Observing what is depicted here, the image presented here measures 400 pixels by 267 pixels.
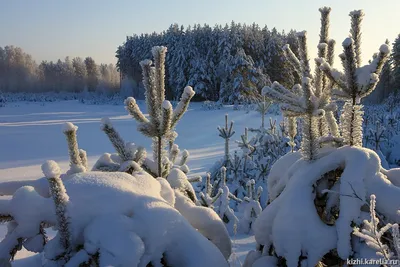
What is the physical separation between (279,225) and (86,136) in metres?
14.4

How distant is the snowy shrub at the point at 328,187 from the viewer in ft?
5.48

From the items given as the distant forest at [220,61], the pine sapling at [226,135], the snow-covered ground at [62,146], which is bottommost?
the snow-covered ground at [62,146]

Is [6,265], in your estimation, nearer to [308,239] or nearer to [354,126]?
[308,239]

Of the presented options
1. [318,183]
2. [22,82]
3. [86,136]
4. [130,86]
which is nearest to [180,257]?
[318,183]

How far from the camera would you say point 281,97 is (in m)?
2.23

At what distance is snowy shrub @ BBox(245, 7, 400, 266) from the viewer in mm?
1669

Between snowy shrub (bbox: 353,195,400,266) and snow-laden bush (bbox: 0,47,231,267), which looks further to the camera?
snow-laden bush (bbox: 0,47,231,267)

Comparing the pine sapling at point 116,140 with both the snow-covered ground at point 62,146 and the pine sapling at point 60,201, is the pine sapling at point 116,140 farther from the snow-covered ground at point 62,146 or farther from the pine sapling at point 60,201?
the snow-covered ground at point 62,146

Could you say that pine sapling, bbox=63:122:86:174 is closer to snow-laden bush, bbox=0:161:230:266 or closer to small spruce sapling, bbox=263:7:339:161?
snow-laden bush, bbox=0:161:230:266

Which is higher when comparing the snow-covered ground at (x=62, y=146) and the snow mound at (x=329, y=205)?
the snow mound at (x=329, y=205)

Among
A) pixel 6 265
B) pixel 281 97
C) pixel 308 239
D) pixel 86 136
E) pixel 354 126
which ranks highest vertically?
pixel 281 97

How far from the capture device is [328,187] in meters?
1.91

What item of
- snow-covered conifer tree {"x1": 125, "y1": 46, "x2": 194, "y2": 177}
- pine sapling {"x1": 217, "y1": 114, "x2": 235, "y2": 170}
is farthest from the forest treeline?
snow-covered conifer tree {"x1": 125, "y1": 46, "x2": 194, "y2": 177}

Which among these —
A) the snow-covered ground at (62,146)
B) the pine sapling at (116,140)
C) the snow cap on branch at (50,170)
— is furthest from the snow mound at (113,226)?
the snow-covered ground at (62,146)
